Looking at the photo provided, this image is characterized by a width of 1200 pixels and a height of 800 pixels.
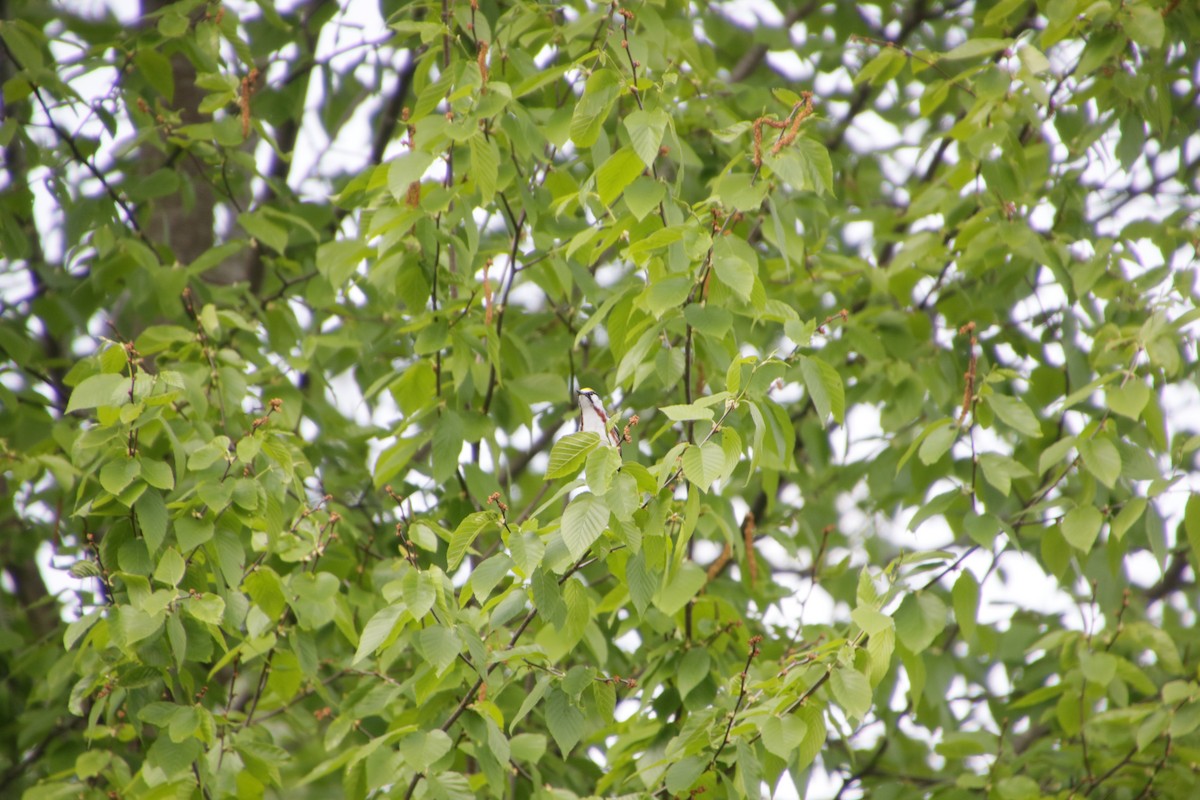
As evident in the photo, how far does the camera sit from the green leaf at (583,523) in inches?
77.8

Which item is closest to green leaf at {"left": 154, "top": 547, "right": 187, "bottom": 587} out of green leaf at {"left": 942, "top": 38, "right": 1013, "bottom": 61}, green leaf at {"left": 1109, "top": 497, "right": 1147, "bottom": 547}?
green leaf at {"left": 1109, "top": 497, "right": 1147, "bottom": 547}

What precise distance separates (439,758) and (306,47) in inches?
126

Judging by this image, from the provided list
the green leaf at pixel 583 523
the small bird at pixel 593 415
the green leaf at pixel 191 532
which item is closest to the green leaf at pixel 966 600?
the small bird at pixel 593 415

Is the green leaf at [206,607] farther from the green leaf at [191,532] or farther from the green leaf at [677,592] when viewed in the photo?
the green leaf at [677,592]

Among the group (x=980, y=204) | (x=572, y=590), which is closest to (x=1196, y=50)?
(x=980, y=204)

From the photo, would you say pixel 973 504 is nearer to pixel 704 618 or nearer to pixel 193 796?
pixel 704 618

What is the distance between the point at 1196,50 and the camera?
4.02 meters

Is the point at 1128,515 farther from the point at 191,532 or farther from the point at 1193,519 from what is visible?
the point at 191,532

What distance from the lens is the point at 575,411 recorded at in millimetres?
3428

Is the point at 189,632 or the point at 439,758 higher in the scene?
the point at 189,632

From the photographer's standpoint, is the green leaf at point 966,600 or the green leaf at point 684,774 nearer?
the green leaf at point 684,774

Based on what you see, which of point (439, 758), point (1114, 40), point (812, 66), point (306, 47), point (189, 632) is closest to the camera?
point (439, 758)

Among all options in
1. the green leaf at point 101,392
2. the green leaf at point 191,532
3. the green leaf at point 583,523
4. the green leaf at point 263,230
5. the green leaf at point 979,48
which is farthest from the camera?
the green leaf at point 263,230

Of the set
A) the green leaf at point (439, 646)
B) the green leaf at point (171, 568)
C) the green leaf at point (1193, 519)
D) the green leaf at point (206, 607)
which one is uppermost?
the green leaf at point (171, 568)
